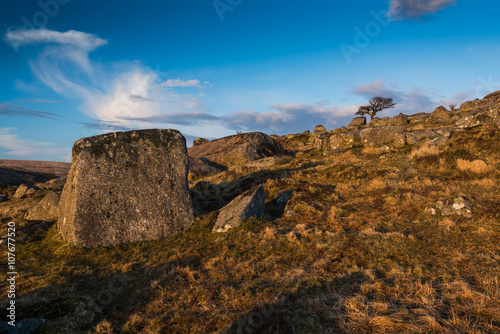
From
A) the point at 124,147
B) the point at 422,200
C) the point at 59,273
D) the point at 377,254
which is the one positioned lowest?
the point at 59,273

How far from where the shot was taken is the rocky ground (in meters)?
4.40

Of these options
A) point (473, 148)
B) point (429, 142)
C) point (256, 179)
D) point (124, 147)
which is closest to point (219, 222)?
point (124, 147)

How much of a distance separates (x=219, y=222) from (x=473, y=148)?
1707 centimetres

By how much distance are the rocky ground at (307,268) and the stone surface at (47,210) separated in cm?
72

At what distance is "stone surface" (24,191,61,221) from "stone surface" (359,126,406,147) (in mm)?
24170

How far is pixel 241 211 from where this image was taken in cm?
1020

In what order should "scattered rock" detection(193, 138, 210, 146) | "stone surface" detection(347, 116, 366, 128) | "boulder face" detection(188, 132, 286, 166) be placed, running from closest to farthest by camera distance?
"boulder face" detection(188, 132, 286, 166) < "scattered rock" detection(193, 138, 210, 146) < "stone surface" detection(347, 116, 366, 128)

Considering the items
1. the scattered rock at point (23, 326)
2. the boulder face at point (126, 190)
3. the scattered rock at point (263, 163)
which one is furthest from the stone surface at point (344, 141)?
the scattered rock at point (23, 326)

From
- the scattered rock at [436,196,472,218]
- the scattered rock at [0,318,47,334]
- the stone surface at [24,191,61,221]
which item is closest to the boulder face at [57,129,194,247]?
the stone surface at [24,191,61,221]

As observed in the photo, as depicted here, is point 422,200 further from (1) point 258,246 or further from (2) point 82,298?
(2) point 82,298

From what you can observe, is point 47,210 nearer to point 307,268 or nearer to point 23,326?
point 23,326

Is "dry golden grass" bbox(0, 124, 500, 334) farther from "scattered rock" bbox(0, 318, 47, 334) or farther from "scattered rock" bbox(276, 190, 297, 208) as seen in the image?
"scattered rock" bbox(276, 190, 297, 208)

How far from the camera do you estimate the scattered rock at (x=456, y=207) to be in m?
8.83

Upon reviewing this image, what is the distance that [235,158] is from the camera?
27.3 metres
